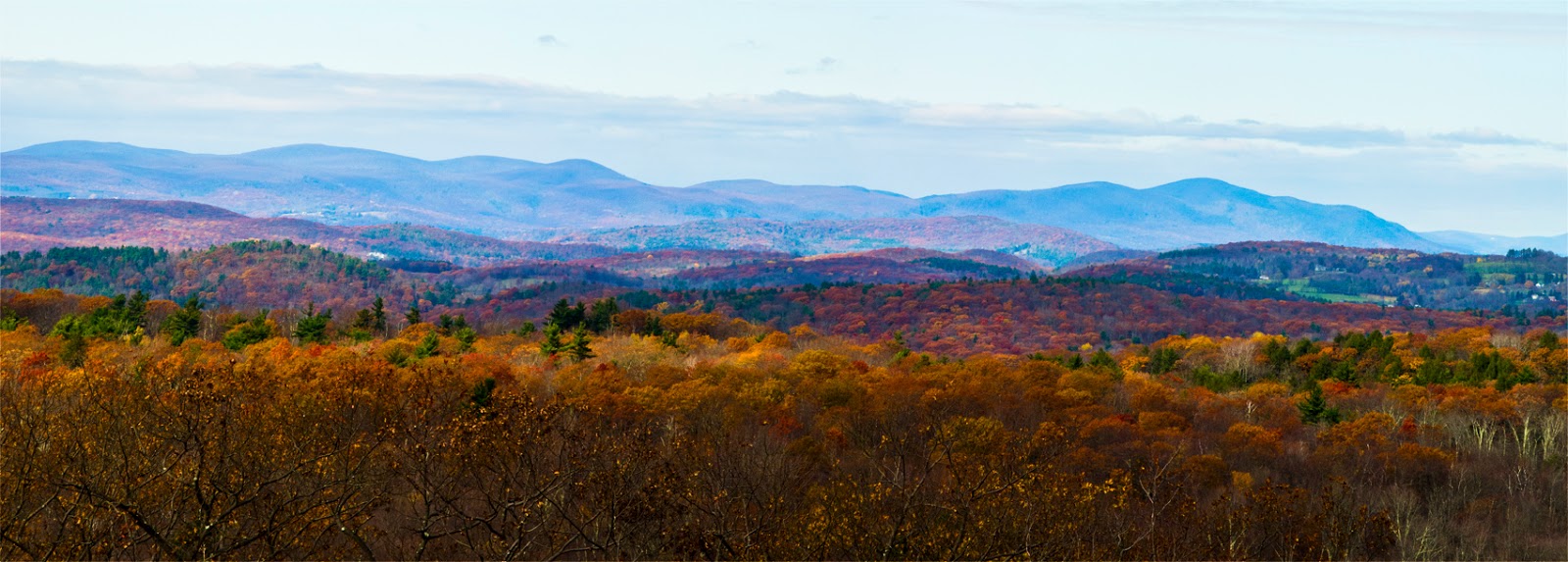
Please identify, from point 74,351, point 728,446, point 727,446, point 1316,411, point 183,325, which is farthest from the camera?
point 183,325

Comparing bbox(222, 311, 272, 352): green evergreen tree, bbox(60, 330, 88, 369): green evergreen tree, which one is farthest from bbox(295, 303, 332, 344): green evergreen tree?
bbox(60, 330, 88, 369): green evergreen tree

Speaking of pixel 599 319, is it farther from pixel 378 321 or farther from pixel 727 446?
pixel 727 446

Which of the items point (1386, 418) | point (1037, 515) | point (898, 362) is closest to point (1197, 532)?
point (1037, 515)

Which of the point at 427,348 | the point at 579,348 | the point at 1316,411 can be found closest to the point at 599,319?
the point at 579,348

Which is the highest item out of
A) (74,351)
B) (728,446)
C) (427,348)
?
(728,446)

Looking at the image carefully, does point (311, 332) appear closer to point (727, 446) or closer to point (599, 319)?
point (599, 319)

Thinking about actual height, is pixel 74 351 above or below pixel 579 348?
above

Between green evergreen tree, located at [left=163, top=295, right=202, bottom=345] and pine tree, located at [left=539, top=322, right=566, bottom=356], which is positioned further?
pine tree, located at [left=539, top=322, right=566, bottom=356]

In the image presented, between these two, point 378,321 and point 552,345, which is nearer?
point 552,345

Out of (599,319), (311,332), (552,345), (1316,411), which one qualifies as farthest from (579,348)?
(1316,411)

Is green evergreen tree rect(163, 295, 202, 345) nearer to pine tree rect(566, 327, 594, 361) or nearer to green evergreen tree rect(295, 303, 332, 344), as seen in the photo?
green evergreen tree rect(295, 303, 332, 344)

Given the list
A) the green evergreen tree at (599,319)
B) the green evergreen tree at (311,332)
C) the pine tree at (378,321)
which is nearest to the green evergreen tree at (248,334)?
the green evergreen tree at (311,332)

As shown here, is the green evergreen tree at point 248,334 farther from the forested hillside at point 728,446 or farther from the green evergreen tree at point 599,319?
the green evergreen tree at point 599,319

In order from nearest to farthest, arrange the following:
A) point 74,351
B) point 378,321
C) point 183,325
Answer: point 74,351
point 183,325
point 378,321
